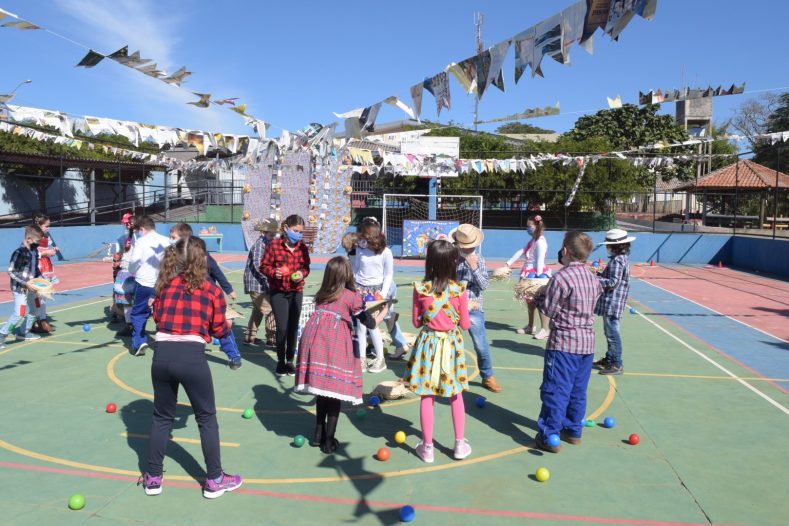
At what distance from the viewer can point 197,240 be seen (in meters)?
4.10

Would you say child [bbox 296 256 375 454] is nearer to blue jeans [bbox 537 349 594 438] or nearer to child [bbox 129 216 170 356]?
blue jeans [bbox 537 349 594 438]

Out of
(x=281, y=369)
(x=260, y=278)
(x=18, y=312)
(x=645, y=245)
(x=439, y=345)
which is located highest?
(x=260, y=278)

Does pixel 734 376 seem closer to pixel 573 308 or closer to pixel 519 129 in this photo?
pixel 573 308

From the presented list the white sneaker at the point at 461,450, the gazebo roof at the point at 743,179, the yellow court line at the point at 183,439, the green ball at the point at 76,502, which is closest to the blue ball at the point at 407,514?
the white sneaker at the point at 461,450

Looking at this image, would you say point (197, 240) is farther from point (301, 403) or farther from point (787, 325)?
point (787, 325)

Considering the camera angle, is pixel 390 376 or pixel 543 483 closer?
pixel 543 483

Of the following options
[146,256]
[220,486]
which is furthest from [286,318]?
[220,486]

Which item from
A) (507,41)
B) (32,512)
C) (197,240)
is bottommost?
(32,512)

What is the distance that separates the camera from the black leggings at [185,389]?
387 cm

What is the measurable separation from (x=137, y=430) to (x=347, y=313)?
2.24m

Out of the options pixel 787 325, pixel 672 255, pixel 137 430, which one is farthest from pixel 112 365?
pixel 672 255

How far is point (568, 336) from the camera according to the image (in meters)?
4.84

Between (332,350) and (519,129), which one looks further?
(519,129)

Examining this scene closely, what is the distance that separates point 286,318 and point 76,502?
316cm
